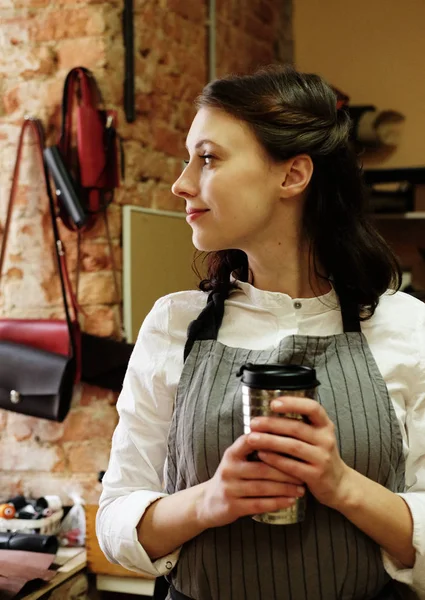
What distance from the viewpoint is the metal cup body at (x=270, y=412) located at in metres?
0.85

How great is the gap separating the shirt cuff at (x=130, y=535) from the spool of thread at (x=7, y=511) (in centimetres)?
91

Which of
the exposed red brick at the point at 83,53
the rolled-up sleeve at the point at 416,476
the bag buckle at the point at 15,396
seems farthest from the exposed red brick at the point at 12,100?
the rolled-up sleeve at the point at 416,476

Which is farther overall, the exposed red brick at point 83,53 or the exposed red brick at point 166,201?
the exposed red brick at point 166,201

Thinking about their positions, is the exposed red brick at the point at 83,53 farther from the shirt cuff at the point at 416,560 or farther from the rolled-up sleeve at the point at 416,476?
the shirt cuff at the point at 416,560

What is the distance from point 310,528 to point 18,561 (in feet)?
3.30

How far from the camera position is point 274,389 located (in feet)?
2.76

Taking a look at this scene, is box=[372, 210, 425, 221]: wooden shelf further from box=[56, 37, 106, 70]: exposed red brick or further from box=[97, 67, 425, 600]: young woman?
box=[97, 67, 425, 600]: young woman

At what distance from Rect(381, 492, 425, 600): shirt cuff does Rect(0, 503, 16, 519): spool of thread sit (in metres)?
1.20

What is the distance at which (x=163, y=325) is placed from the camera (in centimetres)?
117

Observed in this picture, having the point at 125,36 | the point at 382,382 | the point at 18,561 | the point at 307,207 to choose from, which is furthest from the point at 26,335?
the point at 382,382

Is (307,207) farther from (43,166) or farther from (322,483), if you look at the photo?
(43,166)

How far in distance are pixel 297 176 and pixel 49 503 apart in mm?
1286

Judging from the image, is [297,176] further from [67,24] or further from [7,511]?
[7,511]

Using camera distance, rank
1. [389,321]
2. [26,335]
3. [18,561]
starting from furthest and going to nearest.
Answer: [26,335] < [18,561] < [389,321]
